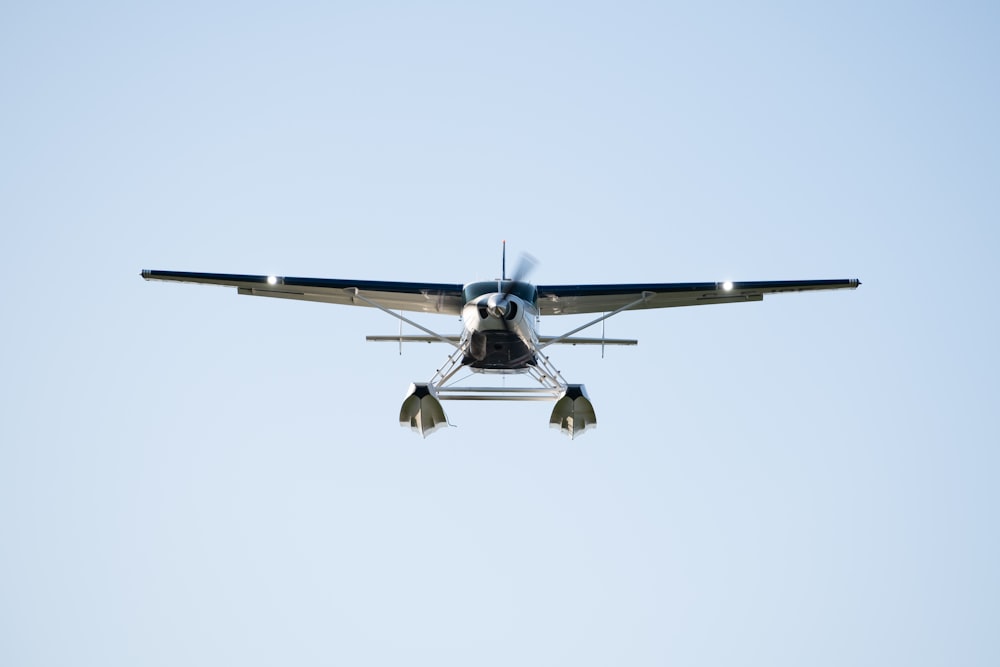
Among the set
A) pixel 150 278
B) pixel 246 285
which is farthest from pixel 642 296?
pixel 150 278

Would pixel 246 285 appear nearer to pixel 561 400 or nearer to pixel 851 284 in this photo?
pixel 561 400

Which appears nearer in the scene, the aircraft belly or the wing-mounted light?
the wing-mounted light

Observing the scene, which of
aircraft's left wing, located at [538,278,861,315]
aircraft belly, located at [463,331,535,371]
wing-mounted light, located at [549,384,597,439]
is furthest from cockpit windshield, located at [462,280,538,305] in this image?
wing-mounted light, located at [549,384,597,439]

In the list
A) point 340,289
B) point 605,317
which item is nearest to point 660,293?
point 605,317

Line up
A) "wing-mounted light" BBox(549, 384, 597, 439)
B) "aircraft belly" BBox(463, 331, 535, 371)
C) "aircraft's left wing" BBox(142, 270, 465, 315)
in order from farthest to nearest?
"aircraft's left wing" BBox(142, 270, 465, 315)
"aircraft belly" BBox(463, 331, 535, 371)
"wing-mounted light" BBox(549, 384, 597, 439)

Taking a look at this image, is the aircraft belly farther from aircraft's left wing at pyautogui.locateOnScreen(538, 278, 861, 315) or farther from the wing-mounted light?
aircraft's left wing at pyautogui.locateOnScreen(538, 278, 861, 315)

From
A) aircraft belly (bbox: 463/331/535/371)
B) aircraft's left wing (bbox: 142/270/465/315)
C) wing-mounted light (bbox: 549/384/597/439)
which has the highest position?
aircraft's left wing (bbox: 142/270/465/315)

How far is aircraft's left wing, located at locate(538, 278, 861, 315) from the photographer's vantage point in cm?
2194

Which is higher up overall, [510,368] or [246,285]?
[246,285]

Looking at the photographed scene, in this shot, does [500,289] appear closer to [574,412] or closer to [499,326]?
[499,326]

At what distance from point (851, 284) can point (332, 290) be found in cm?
1000

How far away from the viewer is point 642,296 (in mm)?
22344

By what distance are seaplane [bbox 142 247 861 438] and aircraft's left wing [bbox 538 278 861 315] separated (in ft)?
0.06

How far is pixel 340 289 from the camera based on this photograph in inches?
875
